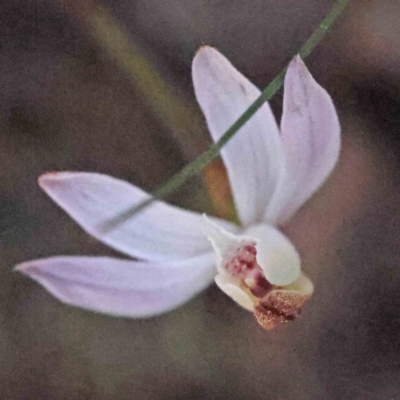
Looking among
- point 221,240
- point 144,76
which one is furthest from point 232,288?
point 144,76

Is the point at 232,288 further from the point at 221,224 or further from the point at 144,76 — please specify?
the point at 144,76

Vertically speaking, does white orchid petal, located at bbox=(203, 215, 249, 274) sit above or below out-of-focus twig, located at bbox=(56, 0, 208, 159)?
below

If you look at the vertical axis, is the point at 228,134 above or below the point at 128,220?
above

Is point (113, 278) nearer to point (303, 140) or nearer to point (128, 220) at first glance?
point (128, 220)

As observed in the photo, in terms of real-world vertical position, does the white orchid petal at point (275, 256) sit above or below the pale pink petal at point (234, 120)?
below

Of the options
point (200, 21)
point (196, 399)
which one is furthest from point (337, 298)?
point (200, 21)
